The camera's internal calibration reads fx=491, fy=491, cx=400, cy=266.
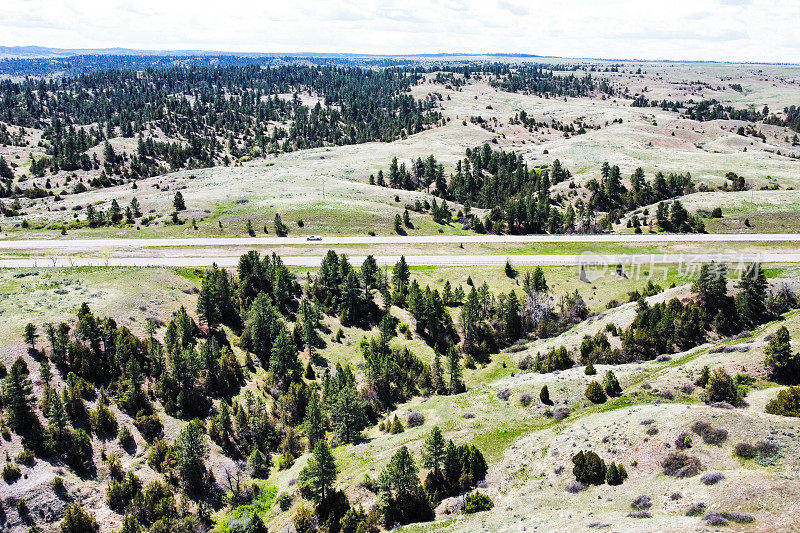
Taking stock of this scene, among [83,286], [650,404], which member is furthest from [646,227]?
[83,286]

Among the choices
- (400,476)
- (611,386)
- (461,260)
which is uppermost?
(461,260)

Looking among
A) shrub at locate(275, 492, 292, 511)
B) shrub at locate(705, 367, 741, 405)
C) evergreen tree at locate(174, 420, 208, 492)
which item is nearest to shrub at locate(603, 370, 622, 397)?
shrub at locate(705, 367, 741, 405)

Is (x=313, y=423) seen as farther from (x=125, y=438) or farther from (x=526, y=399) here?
(x=526, y=399)

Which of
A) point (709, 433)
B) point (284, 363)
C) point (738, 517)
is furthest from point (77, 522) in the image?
point (709, 433)

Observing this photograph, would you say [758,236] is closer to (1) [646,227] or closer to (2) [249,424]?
(1) [646,227]

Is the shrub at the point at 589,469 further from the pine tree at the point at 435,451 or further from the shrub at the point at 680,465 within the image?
the pine tree at the point at 435,451

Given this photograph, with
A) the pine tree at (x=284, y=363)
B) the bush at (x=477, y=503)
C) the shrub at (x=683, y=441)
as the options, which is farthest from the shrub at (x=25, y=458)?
the shrub at (x=683, y=441)

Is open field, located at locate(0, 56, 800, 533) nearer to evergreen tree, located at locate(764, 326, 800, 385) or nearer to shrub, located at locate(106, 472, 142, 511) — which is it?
evergreen tree, located at locate(764, 326, 800, 385)
